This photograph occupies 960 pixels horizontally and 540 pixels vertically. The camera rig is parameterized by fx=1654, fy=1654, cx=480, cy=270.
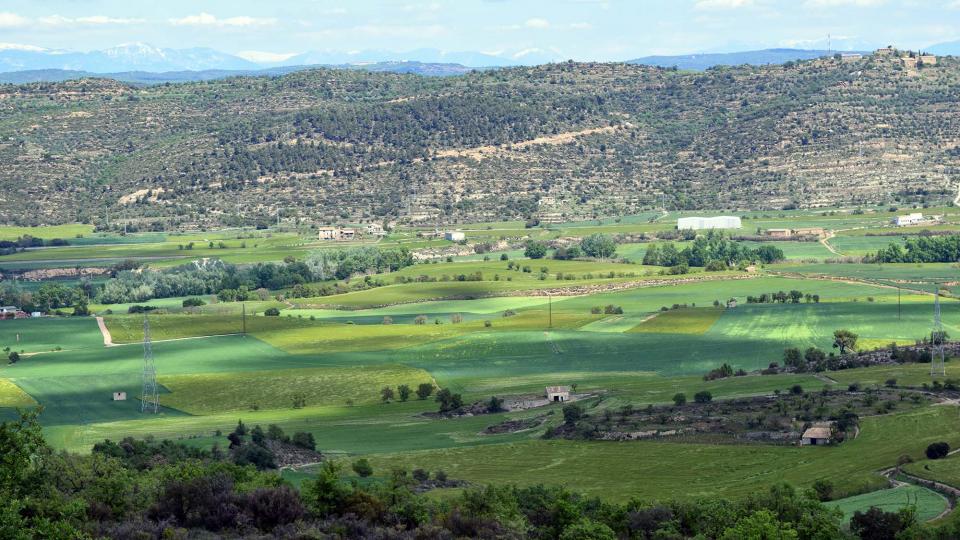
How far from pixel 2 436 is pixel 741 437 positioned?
31.8m

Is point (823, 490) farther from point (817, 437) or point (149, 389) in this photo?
point (149, 389)

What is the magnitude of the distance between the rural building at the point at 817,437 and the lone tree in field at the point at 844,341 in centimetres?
2331

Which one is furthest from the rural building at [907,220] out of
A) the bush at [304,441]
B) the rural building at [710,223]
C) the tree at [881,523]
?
the tree at [881,523]

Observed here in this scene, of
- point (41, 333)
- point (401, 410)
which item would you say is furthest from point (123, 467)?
point (41, 333)

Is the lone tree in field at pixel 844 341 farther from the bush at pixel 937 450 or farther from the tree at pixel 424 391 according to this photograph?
the bush at pixel 937 450

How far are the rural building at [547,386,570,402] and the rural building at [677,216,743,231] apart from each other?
288 feet

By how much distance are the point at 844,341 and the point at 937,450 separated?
101 feet

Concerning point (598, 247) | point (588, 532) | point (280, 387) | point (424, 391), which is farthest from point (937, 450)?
point (598, 247)

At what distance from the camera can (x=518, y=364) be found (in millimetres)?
92812

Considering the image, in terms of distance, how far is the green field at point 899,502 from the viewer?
52375 millimetres

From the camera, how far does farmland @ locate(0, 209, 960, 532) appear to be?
6538cm

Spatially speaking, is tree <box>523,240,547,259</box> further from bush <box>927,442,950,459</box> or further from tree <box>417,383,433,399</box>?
bush <box>927,442,950,459</box>

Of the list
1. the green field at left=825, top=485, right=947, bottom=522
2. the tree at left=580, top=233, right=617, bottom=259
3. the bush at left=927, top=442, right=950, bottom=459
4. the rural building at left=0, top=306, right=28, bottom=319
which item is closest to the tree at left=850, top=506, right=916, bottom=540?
the green field at left=825, top=485, right=947, bottom=522

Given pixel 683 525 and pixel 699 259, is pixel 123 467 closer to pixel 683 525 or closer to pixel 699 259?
pixel 683 525
